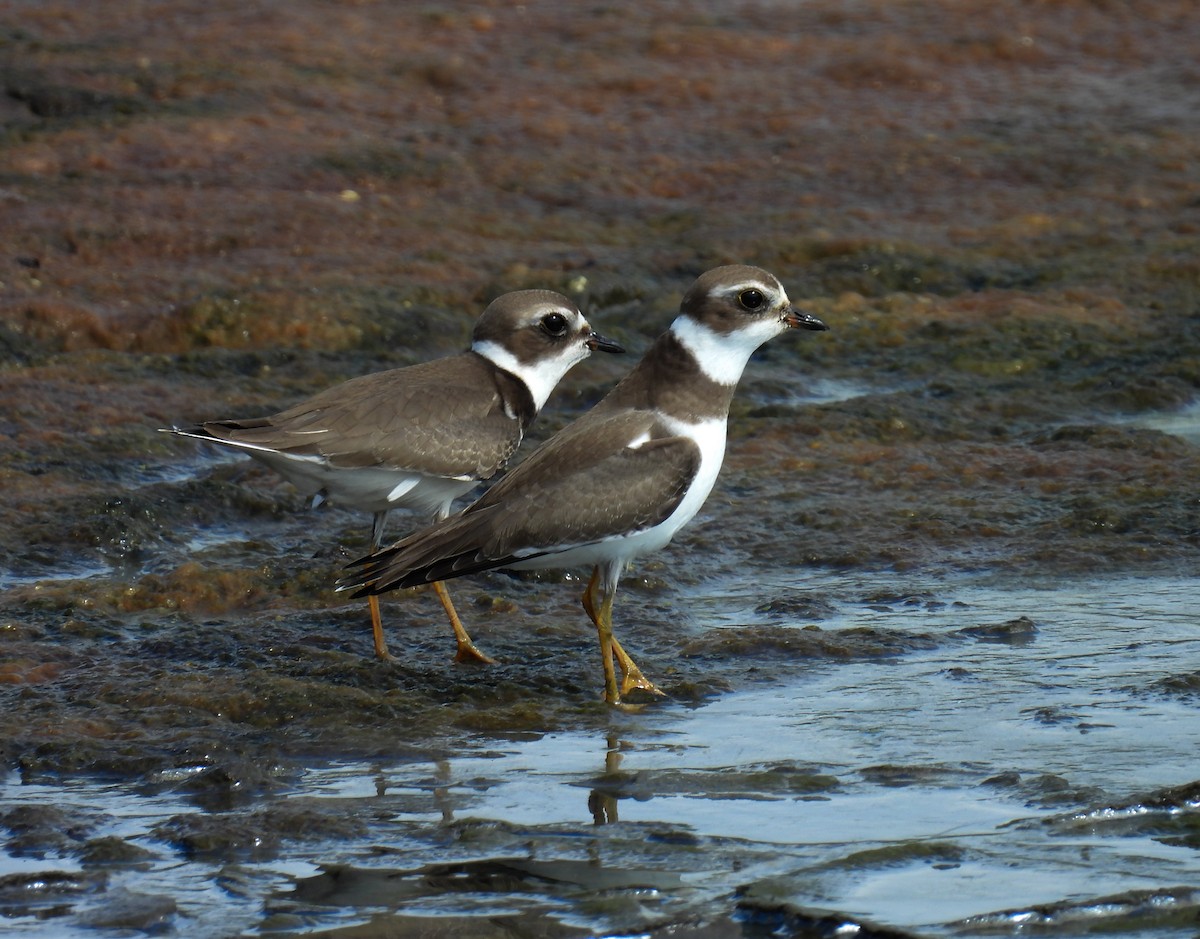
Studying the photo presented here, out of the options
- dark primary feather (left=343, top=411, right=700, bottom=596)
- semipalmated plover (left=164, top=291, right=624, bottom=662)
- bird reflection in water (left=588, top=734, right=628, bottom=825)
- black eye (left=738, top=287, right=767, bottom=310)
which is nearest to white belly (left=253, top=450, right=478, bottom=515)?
semipalmated plover (left=164, top=291, right=624, bottom=662)

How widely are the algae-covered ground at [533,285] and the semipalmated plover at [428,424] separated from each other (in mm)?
463

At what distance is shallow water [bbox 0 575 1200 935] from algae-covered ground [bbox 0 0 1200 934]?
0.35 ft

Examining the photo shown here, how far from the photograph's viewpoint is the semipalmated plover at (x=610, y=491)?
616 centimetres

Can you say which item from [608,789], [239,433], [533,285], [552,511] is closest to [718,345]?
[552,511]

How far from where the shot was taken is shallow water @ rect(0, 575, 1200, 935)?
4.34 m

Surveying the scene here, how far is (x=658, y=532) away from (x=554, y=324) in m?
1.39

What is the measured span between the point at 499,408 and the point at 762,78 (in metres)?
8.06

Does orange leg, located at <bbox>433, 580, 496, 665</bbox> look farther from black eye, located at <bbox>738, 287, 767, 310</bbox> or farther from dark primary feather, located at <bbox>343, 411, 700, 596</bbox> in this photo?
black eye, located at <bbox>738, 287, 767, 310</bbox>

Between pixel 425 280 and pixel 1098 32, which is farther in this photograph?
pixel 1098 32

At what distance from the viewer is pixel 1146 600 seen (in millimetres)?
6926

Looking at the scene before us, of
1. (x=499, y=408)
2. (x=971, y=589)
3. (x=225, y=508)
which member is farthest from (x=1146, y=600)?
(x=225, y=508)

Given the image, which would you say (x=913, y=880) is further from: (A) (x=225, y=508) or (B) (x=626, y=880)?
(A) (x=225, y=508)

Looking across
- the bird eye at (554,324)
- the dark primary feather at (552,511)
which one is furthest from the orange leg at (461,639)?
the bird eye at (554,324)

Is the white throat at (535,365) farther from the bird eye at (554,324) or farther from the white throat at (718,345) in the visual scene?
the white throat at (718,345)
